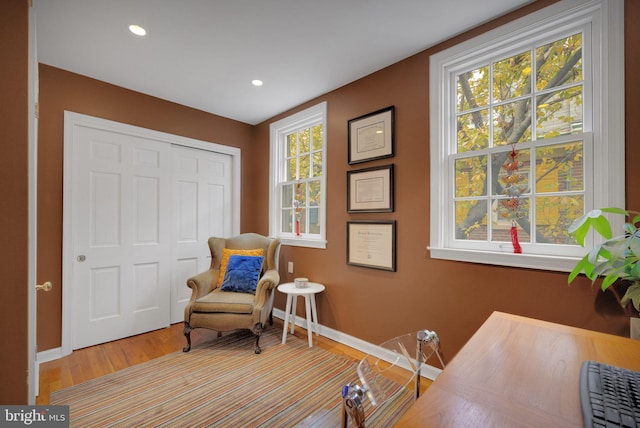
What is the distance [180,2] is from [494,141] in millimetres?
2234

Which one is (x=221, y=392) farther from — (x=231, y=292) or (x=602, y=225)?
(x=602, y=225)

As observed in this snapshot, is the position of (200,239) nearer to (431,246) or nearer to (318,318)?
(318,318)

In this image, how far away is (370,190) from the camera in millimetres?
2523

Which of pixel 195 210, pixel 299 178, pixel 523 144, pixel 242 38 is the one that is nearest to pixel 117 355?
pixel 195 210

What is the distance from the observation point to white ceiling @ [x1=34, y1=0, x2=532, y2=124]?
1.77m

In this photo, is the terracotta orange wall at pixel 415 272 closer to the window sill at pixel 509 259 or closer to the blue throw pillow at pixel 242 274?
the window sill at pixel 509 259

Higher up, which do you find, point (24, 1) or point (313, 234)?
point (24, 1)

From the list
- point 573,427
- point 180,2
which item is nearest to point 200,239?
point 180,2

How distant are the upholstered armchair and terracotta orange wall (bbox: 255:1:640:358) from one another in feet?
1.45

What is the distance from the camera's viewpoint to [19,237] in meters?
1.01

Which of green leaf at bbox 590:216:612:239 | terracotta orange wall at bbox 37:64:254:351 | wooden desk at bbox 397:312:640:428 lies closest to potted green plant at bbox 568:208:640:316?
green leaf at bbox 590:216:612:239

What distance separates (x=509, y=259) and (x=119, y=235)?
11.0 feet

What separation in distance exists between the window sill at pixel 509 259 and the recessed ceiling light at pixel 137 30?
259 centimetres

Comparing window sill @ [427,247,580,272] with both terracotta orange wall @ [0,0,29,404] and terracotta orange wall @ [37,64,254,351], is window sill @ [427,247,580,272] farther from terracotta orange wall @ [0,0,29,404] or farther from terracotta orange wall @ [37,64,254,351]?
terracotta orange wall @ [37,64,254,351]
